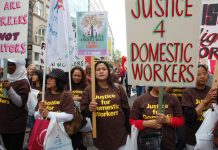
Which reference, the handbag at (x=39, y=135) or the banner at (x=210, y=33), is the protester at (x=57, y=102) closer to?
the handbag at (x=39, y=135)

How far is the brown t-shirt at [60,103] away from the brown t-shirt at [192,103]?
1273 millimetres

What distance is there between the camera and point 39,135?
4.09 m

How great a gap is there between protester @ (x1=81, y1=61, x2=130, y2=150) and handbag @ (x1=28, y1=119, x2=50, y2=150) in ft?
1.88

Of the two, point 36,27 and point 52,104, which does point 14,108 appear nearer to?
point 52,104

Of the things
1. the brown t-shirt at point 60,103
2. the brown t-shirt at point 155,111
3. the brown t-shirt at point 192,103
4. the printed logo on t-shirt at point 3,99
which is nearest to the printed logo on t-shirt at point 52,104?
the brown t-shirt at point 60,103

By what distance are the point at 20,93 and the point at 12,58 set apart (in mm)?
484

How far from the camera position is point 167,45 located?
3301 millimetres

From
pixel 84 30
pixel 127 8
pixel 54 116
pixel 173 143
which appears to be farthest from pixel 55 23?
pixel 173 143

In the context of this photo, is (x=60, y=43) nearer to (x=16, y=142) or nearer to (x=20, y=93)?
(x=20, y=93)

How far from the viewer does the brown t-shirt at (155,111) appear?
3.73 meters

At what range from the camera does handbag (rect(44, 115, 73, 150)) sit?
401 centimetres

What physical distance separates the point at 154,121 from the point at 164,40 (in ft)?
2.63

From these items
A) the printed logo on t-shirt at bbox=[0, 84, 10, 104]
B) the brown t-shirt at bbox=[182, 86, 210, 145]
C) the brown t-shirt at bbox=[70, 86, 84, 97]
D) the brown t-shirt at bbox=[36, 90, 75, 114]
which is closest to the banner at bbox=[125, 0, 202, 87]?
the brown t-shirt at bbox=[182, 86, 210, 145]

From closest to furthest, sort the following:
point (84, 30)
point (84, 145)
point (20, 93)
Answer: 1. point (20, 93)
2. point (84, 145)
3. point (84, 30)
